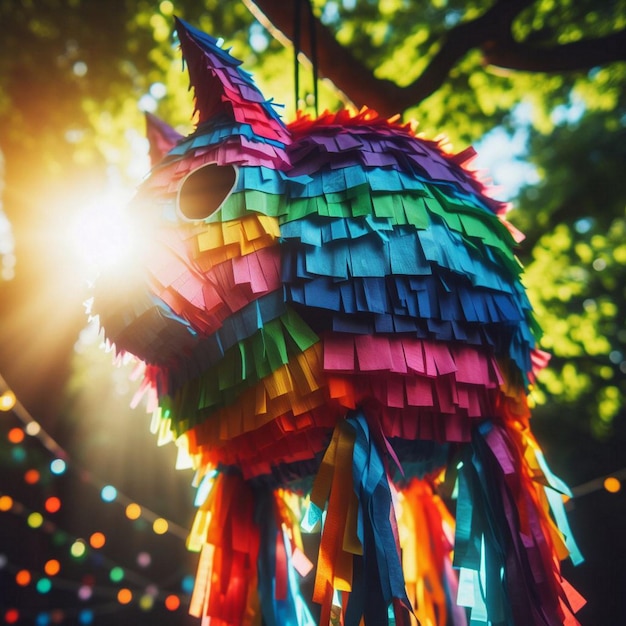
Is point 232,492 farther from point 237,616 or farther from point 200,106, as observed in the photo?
point 200,106

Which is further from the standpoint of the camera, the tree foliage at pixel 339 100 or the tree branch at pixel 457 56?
the tree foliage at pixel 339 100

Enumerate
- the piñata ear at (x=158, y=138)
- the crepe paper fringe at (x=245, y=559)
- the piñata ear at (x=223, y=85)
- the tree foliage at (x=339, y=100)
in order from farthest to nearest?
the tree foliage at (x=339, y=100) < the piñata ear at (x=158, y=138) < the crepe paper fringe at (x=245, y=559) < the piñata ear at (x=223, y=85)

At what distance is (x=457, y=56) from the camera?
1.52 metres

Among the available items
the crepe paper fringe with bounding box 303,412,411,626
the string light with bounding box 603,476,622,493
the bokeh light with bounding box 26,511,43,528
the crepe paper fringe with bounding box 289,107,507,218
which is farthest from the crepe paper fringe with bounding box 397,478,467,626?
the bokeh light with bounding box 26,511,43,528

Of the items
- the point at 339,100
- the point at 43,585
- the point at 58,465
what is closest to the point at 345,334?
the point at 58,465

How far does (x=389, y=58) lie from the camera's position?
8.35 feet

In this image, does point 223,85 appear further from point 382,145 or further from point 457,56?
point 457,56

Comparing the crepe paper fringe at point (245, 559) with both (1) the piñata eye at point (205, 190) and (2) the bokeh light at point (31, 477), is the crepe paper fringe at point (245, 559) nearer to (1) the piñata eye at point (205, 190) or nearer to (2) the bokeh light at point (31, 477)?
(1) the piñata eye at point (205, 190)

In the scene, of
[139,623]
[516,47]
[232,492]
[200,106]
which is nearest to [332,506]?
[232,492]

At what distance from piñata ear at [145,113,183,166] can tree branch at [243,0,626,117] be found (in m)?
0.56

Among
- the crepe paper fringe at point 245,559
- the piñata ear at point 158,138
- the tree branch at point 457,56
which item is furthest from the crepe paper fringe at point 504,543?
the tree branch at point 457,56

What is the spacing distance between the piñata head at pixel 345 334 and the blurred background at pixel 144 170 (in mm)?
840

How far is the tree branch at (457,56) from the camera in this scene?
56.1 inches

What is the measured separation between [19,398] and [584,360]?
2.70 m
